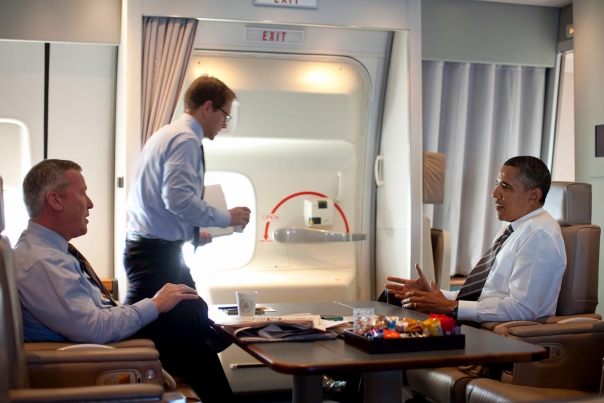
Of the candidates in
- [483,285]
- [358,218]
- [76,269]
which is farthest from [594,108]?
[76,269]

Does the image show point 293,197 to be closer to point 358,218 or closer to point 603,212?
point 358,218

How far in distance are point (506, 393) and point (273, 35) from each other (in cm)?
285

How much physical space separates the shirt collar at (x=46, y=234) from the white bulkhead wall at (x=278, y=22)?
1.55 meters

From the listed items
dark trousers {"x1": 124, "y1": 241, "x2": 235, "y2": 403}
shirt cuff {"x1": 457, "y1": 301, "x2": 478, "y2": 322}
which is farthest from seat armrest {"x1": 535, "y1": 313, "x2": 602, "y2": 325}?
dark trousers {"x1": 124, "y1": 241, "x2": 235, "y2": 403}

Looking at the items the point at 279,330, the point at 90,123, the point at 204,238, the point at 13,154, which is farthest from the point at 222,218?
the point at 13,154

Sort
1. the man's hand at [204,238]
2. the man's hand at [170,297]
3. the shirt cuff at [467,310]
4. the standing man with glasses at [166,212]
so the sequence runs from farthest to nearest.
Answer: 1. the man's hand at [204,238]
2. the standing man with glasses at [166,212]
3. the shirt cuff at [467,310]
4. the man's hand at [170,297]

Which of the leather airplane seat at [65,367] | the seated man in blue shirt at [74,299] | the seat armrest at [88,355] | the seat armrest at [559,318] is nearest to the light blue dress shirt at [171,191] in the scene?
the seated man in blue shirt at [74,299]

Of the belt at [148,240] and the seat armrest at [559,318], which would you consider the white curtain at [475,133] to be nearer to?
the seat armrest at [559,318]

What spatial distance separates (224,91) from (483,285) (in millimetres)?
1689

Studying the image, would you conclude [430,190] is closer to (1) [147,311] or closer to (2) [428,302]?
(2) [428,302]

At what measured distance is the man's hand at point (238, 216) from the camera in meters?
3.60

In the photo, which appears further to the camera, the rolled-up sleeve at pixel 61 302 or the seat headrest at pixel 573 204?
the seat headrest at pixel 573 204

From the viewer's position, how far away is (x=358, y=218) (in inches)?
194

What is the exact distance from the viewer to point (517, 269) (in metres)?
2.98
